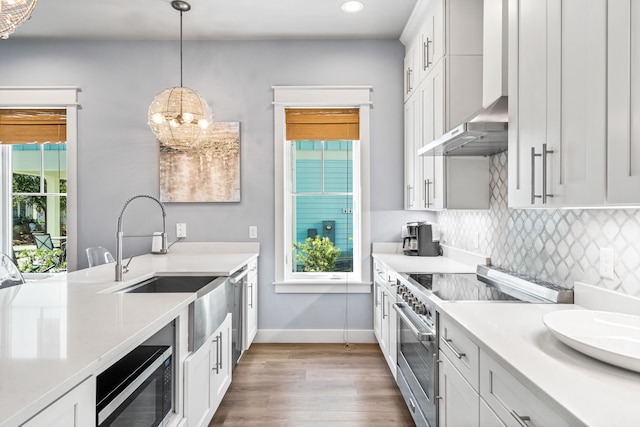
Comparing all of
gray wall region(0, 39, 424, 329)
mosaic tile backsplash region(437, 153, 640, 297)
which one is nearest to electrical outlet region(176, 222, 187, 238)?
gray wall region(0, 39, 424, 329)

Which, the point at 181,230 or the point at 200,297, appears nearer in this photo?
the point at 200,297

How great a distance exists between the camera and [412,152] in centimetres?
333

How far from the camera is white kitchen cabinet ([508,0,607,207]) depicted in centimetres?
111

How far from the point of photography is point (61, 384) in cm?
83

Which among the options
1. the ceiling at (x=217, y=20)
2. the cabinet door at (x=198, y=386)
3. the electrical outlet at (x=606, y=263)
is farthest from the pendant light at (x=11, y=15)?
the electrical outlet at (x=606, y=263)

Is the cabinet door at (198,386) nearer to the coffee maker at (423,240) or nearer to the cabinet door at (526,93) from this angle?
the cabinet door at (526,93)

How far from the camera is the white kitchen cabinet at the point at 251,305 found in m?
3.10

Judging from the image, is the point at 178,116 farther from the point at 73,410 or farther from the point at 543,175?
the point at 543,175

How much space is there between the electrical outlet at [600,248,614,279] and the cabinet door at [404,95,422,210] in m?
1.61

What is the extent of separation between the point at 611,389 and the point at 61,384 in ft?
3.96

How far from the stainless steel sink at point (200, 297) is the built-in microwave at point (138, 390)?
216mm

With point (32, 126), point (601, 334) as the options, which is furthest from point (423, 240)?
point (32, 126)

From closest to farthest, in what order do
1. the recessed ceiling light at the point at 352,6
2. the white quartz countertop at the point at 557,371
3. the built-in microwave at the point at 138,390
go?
1. the white quartz countertop at the point at 557,371
2. the built-in microwave at the point at 138,390
3. the recessed ceiling light at the point at 352,6

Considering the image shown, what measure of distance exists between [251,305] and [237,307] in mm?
483
